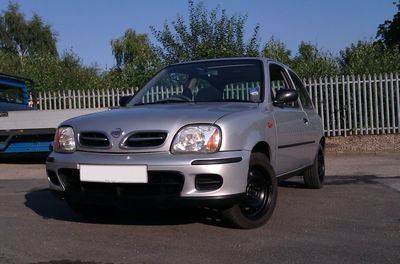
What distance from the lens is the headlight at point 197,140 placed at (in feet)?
12.7

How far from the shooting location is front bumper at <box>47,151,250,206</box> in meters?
3.77

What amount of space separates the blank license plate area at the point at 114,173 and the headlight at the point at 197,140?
32 centimetres

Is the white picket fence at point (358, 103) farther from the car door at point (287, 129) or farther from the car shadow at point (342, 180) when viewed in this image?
the car door at point (287, 129)

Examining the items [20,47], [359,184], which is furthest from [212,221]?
[20,47]

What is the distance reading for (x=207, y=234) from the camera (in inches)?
165

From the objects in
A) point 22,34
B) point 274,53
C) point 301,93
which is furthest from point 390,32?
point 301,93

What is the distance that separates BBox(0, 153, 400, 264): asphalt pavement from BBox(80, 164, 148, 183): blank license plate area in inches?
20.6

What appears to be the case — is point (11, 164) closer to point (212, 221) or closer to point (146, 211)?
point (146, 211)

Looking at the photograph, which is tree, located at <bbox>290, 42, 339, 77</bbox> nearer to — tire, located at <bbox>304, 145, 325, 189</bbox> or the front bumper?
tire, located at <bbox>304, 145, 325, 189</bbox>

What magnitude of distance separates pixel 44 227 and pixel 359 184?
4551 mm

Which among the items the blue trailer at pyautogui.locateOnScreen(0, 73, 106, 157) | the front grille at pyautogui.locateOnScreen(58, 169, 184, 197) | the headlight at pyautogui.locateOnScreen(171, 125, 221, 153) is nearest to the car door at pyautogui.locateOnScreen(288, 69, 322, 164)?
the headlight at pyautogui.locateOnScreen(171, 125, 221, 153)

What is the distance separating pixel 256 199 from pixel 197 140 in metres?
0.96

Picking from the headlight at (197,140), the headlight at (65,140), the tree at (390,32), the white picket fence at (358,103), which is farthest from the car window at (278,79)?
the tree at (390,32)

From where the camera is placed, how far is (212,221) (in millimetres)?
4645
